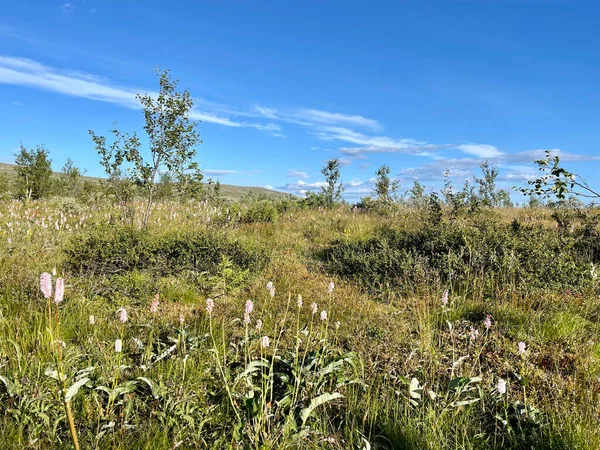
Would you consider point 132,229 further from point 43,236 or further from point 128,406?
point 128,406

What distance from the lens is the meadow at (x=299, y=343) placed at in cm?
230

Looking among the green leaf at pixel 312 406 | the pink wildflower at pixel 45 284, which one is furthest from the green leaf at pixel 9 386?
the green leaf at pixel 312 406

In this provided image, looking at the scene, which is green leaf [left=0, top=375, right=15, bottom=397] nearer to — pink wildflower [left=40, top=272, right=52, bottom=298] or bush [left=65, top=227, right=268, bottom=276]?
pink wildflower [left=40, top=272, right=52, bottom=298]

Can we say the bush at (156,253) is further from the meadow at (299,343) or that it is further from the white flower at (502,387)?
the white flower at (502,387)

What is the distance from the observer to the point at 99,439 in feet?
7.16

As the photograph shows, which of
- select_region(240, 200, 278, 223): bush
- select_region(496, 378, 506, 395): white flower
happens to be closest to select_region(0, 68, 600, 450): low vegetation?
select_region(496, 378, 506, 395): white flower

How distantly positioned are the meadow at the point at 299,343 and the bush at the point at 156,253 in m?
0.04

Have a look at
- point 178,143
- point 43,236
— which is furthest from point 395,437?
point 178,143

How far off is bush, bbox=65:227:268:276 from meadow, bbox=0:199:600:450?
4 centimetres

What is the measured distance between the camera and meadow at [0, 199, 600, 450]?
90.6 inches

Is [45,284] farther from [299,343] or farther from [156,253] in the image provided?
[156,253]

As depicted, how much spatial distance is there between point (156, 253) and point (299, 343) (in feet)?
12.9

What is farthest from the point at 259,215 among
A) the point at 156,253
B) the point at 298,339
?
the point at 298,339

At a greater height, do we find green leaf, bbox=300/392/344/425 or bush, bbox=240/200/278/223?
bush, bbox=240/200/278/223
